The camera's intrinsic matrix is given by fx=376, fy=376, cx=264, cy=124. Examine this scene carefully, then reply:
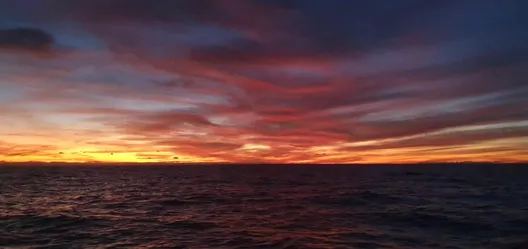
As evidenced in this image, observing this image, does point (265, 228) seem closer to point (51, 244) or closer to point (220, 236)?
point (220, 236)

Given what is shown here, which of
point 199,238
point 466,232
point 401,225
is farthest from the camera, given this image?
point 401,225

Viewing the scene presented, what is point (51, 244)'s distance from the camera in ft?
74.4

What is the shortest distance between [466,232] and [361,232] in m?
7.34

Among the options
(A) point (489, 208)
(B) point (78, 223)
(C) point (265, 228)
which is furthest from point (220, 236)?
(A) point (489, 208)

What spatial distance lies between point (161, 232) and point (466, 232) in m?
21.0

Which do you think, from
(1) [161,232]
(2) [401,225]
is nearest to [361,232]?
(2) [401,225]

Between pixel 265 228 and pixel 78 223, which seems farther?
pixel 78 223

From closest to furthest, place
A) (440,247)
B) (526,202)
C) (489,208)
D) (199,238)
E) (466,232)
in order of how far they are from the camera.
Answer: (440,247) < (199,238) < (466,232) < (489,208) < (526,202)

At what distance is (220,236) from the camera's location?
24.5 m

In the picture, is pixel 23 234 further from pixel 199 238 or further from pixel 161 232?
pixel 199 238

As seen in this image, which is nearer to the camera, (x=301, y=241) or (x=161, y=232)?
(x=301, y=241)

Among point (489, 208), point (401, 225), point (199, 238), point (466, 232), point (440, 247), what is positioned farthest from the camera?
point (489, 208)

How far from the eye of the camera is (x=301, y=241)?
22.6m

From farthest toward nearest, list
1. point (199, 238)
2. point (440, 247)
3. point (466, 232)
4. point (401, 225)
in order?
point (401, 225), point (466, 232), point (199, 238), point (440, 247)
